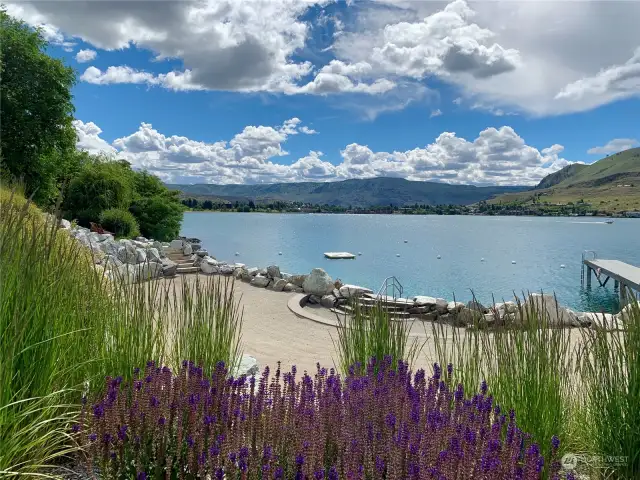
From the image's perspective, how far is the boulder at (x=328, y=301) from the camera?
11.0m

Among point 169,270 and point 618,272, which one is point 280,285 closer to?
point 169,270

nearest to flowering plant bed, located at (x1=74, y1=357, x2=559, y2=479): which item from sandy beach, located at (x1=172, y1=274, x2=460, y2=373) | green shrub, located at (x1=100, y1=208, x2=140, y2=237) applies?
sandy beach, located at (x1=172, y1=274, x2=460, y2=373)

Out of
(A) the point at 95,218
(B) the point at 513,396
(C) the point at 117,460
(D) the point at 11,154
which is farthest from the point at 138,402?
(A) the point at 95,218

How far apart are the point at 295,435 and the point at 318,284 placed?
940cm

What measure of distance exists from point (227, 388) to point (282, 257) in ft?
86.9

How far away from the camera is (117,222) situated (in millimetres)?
22469

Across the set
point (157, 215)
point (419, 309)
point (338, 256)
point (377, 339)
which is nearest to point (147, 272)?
point (377, 339)

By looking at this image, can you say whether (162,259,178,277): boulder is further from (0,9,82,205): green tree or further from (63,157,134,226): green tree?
(63,157,134,226): green tree

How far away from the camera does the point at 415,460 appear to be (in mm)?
1849

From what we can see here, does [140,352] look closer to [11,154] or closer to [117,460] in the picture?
[117,460]

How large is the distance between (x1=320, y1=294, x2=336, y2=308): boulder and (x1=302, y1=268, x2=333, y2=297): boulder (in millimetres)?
213

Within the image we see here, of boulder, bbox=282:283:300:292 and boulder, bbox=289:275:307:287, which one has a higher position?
boulder, bbox=289:275:307:287

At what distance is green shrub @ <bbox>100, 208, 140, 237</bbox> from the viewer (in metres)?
22.3

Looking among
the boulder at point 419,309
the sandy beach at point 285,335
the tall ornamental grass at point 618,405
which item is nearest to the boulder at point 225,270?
the sandy beach at point 285,335
